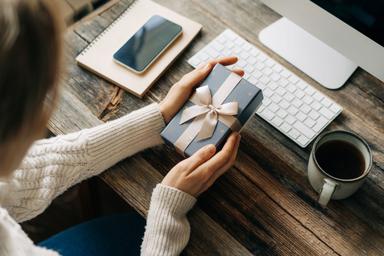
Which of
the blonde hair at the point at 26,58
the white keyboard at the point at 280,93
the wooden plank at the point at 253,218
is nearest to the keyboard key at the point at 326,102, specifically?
the white keyboard at the point at 280,93

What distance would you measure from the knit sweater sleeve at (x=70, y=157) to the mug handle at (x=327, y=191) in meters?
0.30

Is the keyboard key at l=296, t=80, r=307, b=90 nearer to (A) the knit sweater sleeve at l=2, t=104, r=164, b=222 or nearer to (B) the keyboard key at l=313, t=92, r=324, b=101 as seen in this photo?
(B) the keyboard key at l=313, t=92, r=324, b=101

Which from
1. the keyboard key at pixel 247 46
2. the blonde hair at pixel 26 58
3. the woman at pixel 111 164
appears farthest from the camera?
the keyboard key at pixel 247 46

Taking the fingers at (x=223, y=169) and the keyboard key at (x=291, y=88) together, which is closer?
the fingers at (x=223, y=169)

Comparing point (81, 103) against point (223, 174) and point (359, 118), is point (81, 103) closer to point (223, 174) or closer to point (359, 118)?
point (223, 174)

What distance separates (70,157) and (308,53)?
50 cm

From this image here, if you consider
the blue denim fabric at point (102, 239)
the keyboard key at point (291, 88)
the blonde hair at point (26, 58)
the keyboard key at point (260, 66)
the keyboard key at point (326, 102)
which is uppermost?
the blonde hair at point (26, 58)

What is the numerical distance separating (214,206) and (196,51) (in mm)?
325

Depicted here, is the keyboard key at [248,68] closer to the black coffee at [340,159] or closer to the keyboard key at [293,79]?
the keyboard key at [293,79]

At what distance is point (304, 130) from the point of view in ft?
3.02

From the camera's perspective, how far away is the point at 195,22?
1034 mm

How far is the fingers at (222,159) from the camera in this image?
32.8 inches

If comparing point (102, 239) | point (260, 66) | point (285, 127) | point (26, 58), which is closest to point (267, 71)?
point (260, 66)

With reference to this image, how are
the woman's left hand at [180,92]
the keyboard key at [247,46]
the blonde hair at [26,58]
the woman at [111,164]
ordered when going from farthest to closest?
the keyboard key at [247,46] < the woman's left hand at [180,92] < the woman at [111,164] < the blonde hair at [26,58]
